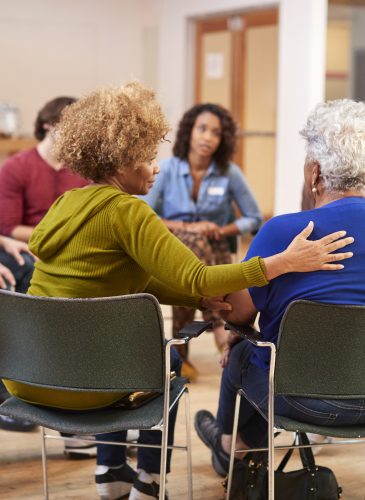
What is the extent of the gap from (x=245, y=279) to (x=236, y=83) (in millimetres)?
6310

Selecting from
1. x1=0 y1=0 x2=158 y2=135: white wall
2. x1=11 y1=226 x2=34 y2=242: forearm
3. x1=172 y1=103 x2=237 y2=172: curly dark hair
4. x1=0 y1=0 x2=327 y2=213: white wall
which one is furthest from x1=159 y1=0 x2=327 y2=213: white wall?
x1=11 y1=226 x2=34 y2=242: forearm

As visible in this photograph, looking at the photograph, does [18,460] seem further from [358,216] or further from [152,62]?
[152,62]

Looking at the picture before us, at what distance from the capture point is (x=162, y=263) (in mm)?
2123

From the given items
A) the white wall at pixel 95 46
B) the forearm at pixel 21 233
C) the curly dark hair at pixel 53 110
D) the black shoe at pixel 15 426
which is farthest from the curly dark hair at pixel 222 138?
the white wall at pixel 95 46

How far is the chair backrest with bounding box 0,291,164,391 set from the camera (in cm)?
207

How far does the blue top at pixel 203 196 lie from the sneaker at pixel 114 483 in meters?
2.06

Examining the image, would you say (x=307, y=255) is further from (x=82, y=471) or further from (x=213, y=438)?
(x=82, y=471)

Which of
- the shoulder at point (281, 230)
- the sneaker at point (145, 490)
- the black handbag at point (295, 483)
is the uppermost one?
the shoulder at point (281, 230)

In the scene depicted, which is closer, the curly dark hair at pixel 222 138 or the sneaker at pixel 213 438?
the sneaker at pixel 213 438

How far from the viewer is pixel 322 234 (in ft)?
7.09

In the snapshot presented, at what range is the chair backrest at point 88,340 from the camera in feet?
6.80

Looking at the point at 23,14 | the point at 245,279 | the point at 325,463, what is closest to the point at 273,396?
the point at 245,279

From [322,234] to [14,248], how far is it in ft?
5.89

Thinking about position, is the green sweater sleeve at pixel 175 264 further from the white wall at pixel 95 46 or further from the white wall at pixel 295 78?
the white wall at pixel 95 46
